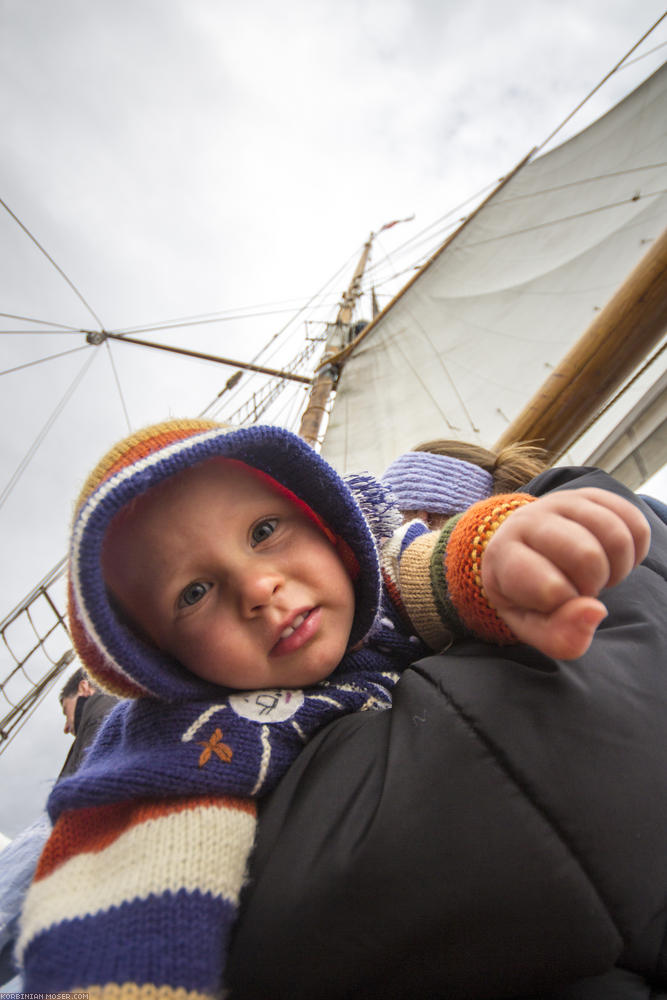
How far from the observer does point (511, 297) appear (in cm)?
394

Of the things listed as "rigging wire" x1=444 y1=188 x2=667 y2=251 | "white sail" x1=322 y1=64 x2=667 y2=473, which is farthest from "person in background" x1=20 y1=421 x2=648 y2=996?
"rigging wire" x1=444 y1=188 x2=667 y2=251

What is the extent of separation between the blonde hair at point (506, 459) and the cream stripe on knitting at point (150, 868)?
627 mm

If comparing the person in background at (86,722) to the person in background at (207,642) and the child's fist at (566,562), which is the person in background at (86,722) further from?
the child's fist at (566,562)

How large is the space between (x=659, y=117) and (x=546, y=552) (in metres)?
5.05

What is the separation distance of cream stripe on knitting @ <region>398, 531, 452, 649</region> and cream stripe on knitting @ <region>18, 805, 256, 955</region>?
0.24m

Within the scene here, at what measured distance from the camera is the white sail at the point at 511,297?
3.22 meters

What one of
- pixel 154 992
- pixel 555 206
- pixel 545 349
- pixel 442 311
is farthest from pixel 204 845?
pixel 555 206

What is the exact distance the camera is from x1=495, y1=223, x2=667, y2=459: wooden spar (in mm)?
811

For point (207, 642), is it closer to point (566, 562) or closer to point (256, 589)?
point (256, 589)

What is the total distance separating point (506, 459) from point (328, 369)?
15.2 ft

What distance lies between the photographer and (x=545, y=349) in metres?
3.23

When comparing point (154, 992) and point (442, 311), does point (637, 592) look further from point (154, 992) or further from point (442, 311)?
point (442, 311)

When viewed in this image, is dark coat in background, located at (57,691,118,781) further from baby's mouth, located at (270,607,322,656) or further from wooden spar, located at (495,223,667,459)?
wooden spar, located at (495,223,667,459)

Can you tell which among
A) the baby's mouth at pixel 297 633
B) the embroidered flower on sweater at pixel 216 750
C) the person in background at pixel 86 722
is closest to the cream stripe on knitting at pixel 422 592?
the baby's mouth at pixel 297 633
